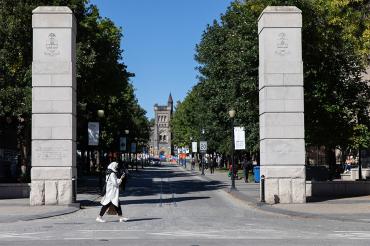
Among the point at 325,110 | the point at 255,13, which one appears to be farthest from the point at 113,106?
the point at 325,110

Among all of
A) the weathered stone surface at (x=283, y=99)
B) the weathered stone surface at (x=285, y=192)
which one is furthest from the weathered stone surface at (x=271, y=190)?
the weathered stone surface at (x=283, y=99)

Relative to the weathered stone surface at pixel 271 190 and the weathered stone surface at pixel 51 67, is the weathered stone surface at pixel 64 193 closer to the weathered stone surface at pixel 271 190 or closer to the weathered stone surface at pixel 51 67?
the weathered stone surface at pixel 51 67

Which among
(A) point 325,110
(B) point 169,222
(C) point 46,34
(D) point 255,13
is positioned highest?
(D) point 255,13

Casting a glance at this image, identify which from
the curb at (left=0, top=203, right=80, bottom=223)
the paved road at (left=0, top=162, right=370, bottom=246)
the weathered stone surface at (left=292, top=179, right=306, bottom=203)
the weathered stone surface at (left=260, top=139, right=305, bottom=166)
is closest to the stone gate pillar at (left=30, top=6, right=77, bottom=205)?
the curb at (left=0, top=203, right=80, bottom=223)

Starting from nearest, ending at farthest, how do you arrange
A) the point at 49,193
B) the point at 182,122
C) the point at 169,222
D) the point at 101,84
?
the point at 169,222 < the point at 49,193 < the point at 101,84 < the point at 182,122

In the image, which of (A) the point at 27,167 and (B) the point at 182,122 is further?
(B) the point at 182,122

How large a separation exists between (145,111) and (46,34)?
92560mm

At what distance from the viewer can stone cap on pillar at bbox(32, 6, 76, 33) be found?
24.2 meters

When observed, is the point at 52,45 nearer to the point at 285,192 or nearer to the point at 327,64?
the point at 285,192

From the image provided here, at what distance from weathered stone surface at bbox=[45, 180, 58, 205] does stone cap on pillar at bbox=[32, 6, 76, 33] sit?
5887 mm

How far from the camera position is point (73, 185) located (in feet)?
79.2

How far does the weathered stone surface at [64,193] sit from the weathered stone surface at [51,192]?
147 mm

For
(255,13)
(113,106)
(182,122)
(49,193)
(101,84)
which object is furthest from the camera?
(182,122)

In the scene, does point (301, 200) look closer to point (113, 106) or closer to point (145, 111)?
point (113, 106)
